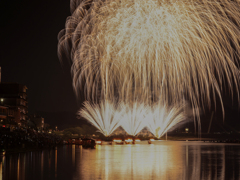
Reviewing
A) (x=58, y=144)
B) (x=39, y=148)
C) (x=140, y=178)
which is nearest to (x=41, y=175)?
(x=140, y=178)

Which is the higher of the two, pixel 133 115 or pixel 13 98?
pixel 13 98

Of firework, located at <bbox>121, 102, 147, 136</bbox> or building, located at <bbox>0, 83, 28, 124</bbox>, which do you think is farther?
building, located at <bbox>0, 83, 28, 124</bbox>

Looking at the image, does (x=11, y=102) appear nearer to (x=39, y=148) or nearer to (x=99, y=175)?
(x=39, y=148)

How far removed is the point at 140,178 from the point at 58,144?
4685 cm

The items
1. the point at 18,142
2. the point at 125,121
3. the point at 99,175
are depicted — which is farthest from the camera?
the point at 125,121

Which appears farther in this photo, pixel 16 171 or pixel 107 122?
pixel 107 122

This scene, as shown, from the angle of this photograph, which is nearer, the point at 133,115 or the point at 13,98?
the point at 133,115

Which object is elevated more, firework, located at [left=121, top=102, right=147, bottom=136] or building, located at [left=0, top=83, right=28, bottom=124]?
building, located at [left=0, top=83, right=28, bottom=124]

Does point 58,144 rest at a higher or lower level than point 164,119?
lower

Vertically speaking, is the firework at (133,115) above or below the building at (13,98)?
below

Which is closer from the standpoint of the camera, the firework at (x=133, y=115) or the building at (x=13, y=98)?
the firework at (x=133, y=115)

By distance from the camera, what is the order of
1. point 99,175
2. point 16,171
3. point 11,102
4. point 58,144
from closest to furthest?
point 99,175 < point 16,171 < point 58,144 < point 11,102

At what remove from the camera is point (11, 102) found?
9131cm

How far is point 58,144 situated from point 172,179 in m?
47.6
